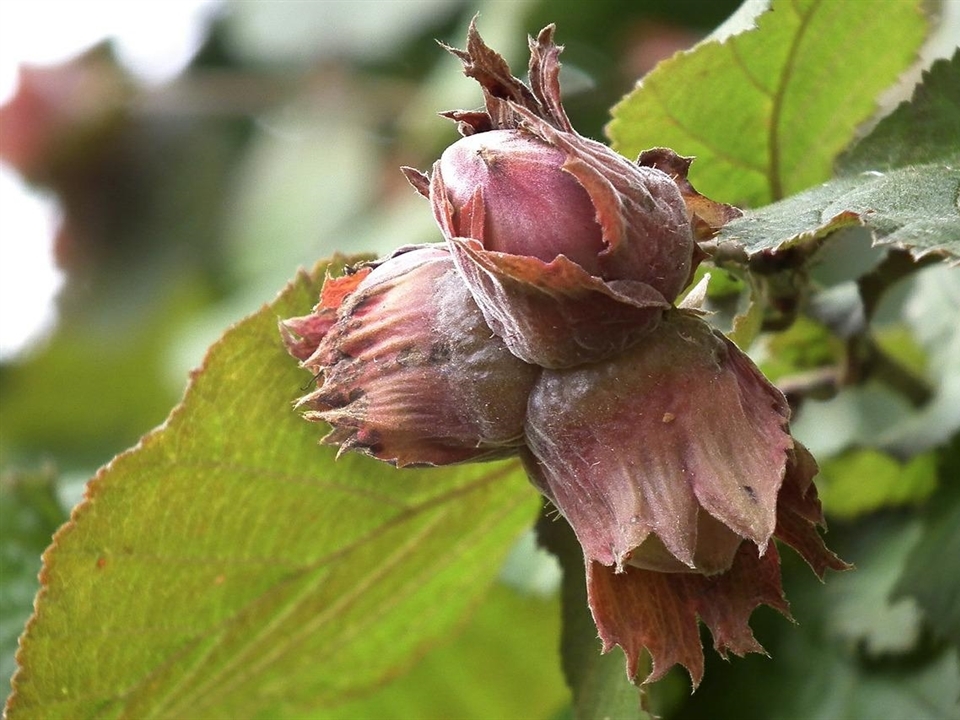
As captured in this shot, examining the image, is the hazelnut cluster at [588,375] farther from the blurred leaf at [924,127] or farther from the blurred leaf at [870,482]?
the blurred leaf at [870,482]

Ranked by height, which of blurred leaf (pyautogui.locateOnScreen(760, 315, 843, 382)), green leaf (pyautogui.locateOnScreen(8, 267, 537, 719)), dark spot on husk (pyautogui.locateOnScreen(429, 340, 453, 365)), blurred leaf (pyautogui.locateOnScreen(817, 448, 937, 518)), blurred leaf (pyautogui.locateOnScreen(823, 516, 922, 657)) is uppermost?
dark spot on husk (pyautogui.locateOnScreen(429, 340, 453, 365))

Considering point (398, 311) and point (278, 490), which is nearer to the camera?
point (398, 311)

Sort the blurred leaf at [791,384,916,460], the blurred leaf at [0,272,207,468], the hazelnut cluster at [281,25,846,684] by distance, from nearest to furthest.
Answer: the hazelnut cluster at [281,25,846,684] < the blurred leaf at [791,384,916,460] < the blurred leaf at [0,272,207,468]

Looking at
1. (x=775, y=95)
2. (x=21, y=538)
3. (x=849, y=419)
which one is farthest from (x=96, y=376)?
(x=775, y=95)

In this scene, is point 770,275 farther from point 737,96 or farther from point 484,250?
point 484,250

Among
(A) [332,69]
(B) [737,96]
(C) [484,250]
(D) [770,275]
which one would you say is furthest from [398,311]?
(A) [332,69]

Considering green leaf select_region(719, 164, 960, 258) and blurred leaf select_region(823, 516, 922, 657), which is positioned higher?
green leaf select_region(719, 164, 960, 258)

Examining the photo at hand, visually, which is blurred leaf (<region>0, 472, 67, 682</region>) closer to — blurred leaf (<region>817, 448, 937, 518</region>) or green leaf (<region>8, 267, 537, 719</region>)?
green leaf (<region>8, 267, 537, 719</region>)

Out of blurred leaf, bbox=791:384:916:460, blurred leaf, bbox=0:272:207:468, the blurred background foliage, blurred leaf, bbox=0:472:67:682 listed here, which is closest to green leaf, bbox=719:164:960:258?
the blurred background foliage

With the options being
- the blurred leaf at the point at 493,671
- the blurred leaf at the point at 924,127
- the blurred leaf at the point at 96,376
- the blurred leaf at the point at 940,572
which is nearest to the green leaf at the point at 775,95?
the blurred leaf at the point at 924,127
